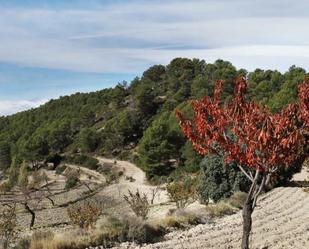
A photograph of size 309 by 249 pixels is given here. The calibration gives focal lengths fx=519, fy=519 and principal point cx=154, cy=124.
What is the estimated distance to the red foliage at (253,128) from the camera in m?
11.7

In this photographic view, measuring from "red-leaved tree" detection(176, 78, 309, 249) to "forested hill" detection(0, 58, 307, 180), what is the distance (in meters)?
49.6

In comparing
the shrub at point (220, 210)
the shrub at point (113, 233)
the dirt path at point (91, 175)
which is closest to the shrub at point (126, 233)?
the shrub at point (113, 233)

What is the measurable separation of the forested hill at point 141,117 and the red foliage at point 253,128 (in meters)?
49.6

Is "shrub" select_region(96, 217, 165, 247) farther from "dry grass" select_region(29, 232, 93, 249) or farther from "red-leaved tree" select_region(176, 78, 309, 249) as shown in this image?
"red-leaved tree" select_region(176, 78, 309, 249)

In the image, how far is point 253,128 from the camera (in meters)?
11.9

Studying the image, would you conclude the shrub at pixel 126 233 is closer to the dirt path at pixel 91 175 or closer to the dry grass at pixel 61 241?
the dry grass at pixel 61 241

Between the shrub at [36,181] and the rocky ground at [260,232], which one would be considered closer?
the rocky ground at [260,232]

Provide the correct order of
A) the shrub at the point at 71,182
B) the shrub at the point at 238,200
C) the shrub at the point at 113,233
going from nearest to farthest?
the shrub at the point at 113,233
the shrub at the point at 238,200
the shrub at the point at 71,182

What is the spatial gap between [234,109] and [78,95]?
159 meters

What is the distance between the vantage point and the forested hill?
73.8 metres

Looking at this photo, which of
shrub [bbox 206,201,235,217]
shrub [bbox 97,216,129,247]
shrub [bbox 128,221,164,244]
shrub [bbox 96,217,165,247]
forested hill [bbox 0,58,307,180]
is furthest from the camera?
forested hill [bbox 0,58,307,180]

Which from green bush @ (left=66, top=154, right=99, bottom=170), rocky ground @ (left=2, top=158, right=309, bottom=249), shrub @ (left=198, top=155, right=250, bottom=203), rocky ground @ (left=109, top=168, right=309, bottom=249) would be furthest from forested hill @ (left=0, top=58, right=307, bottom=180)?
rocky ground @ (left=109, top=168, right=309, bottom=249)

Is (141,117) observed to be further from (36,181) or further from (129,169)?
(36,181)

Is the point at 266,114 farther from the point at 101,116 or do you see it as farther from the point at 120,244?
the point at 101,116
